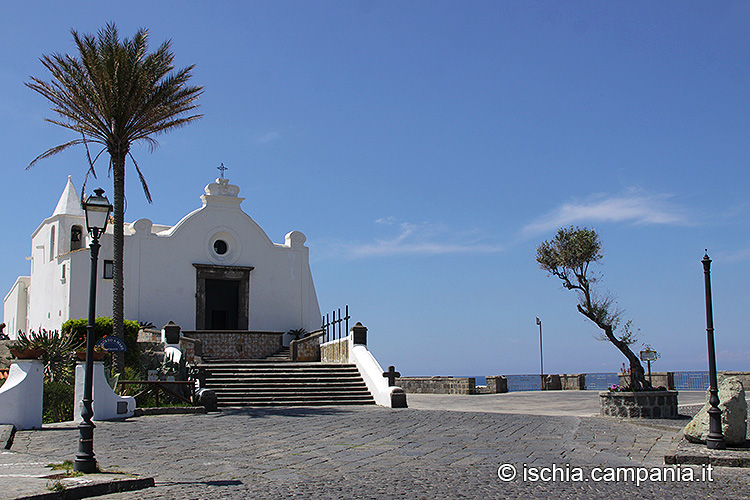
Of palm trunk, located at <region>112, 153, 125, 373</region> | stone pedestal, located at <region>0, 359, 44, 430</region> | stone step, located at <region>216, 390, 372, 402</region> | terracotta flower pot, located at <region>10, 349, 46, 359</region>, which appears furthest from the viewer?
stone step, located at <region>216, 390, 372, 402</region>

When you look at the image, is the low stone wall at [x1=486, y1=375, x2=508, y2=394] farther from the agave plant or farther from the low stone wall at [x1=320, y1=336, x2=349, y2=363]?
the agave plant

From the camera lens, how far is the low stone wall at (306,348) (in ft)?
83.8

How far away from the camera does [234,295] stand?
29312mm

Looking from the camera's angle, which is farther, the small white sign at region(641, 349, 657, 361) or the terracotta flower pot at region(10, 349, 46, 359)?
the small white sign at region(641, 349, 657, 361)

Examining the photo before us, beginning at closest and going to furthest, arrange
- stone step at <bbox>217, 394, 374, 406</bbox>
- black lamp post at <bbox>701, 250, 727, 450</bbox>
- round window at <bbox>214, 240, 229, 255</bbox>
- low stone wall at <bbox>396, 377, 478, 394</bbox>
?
black lamp post at <bbox>701, 250, 727, 450</bbox>, stone step at <bbox>217, 394, 374, 406</bbox>, low stone wall at <bbox>396, 377, 478, 394</bbox>, round window at <bbox>214, 240, 229, 255</bbox>

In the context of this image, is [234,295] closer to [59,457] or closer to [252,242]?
[252,242]

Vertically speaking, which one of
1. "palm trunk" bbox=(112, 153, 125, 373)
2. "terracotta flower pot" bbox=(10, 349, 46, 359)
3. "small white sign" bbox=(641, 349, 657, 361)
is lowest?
"small white sign" bbox=(641, 349, 657, 361)

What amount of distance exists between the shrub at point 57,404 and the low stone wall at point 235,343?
9568mm

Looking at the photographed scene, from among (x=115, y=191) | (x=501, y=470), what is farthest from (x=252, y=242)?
(x=501, y=470)

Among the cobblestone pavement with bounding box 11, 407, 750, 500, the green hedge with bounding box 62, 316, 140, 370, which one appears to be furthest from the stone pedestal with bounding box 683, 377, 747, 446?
the green hedge with bounding box 62, 316, 140, 370

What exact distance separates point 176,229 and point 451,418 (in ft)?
56.3

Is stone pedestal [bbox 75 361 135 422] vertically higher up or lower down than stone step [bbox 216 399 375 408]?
higher up

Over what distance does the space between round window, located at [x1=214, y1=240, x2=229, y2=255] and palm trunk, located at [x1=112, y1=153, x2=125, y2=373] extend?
10886 mm

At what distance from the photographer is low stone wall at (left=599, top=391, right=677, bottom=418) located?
1505 cm
